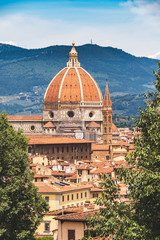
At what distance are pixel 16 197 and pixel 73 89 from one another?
140 m

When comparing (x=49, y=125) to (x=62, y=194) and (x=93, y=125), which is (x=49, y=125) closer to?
(x=93, y=125)

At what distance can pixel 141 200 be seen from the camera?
1080 inches

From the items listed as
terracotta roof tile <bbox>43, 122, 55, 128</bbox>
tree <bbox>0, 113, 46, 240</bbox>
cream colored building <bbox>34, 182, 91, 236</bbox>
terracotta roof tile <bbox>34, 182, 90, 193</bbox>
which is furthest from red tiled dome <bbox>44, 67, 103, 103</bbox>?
tree <bbox>0, 113, 46, 240</bbox>

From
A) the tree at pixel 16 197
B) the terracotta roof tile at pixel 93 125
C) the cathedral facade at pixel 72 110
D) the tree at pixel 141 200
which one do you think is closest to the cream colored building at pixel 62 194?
the tree at pixel 16 197

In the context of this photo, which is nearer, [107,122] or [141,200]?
[141,200]

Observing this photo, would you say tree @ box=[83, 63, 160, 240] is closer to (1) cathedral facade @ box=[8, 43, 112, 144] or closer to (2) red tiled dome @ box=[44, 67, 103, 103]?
(1) cathedral facade @ box=[8, 43, 112, 144]

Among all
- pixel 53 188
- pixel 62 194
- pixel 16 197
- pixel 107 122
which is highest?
pixel 107 122

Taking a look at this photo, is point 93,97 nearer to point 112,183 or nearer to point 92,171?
point 92,171

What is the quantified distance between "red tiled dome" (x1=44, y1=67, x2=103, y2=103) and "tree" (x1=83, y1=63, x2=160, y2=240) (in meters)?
146

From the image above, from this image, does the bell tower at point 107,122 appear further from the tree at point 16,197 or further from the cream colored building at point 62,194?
the tree at point 16,197

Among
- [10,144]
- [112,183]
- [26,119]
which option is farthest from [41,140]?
[112,183]

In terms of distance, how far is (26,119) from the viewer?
176625mm

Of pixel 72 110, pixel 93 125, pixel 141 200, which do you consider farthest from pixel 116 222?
pixel 72 110

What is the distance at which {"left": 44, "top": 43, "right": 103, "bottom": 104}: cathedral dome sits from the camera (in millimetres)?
175875
